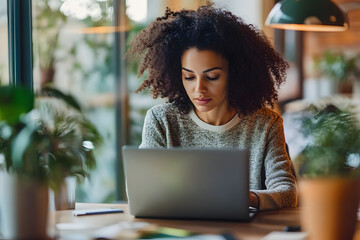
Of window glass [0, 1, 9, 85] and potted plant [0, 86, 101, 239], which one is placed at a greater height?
window glass [0, 1, 9, 85]

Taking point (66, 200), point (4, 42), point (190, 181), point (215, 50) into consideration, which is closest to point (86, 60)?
point (4, 42)

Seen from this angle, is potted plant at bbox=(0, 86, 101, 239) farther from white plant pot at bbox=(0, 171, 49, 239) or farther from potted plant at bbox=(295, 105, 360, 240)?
potted plant at bbox=(295, 105, 360, 240)

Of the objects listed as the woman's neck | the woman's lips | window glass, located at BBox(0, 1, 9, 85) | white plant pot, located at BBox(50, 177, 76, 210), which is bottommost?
white plant pot, located at BBox(50, 177, 76, 210)

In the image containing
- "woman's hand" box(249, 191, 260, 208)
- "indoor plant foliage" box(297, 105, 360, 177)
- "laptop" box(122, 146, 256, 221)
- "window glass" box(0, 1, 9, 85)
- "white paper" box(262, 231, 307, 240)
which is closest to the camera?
"indoor plant foliage" box(297, 105, 360, 177)

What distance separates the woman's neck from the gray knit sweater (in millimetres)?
27

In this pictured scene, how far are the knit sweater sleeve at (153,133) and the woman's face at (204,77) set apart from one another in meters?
0.22

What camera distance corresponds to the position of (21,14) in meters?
2.98

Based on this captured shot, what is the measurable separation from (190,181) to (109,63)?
297cm

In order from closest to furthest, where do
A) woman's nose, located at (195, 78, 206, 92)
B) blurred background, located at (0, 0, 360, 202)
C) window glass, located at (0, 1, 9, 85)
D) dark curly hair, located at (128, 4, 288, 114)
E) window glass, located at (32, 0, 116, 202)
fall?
woman's nose, located at (195, 78, 206, 92)
dark curly hair, located at (128, 4, 288, 114)
window glass, located at (0, 1, 9, 85)
window glass, located at (32, 0, 116, 202)
blurred background, located at (0, 0, 360, 202)

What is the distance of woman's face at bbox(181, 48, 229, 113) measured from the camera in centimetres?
222

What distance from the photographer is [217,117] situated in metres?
2.38

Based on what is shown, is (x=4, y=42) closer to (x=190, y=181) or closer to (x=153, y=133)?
(x=153, y=133)

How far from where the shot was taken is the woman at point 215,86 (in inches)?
88.5

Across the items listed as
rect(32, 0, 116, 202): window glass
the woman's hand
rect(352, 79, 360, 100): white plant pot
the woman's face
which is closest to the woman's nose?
the woman's face
